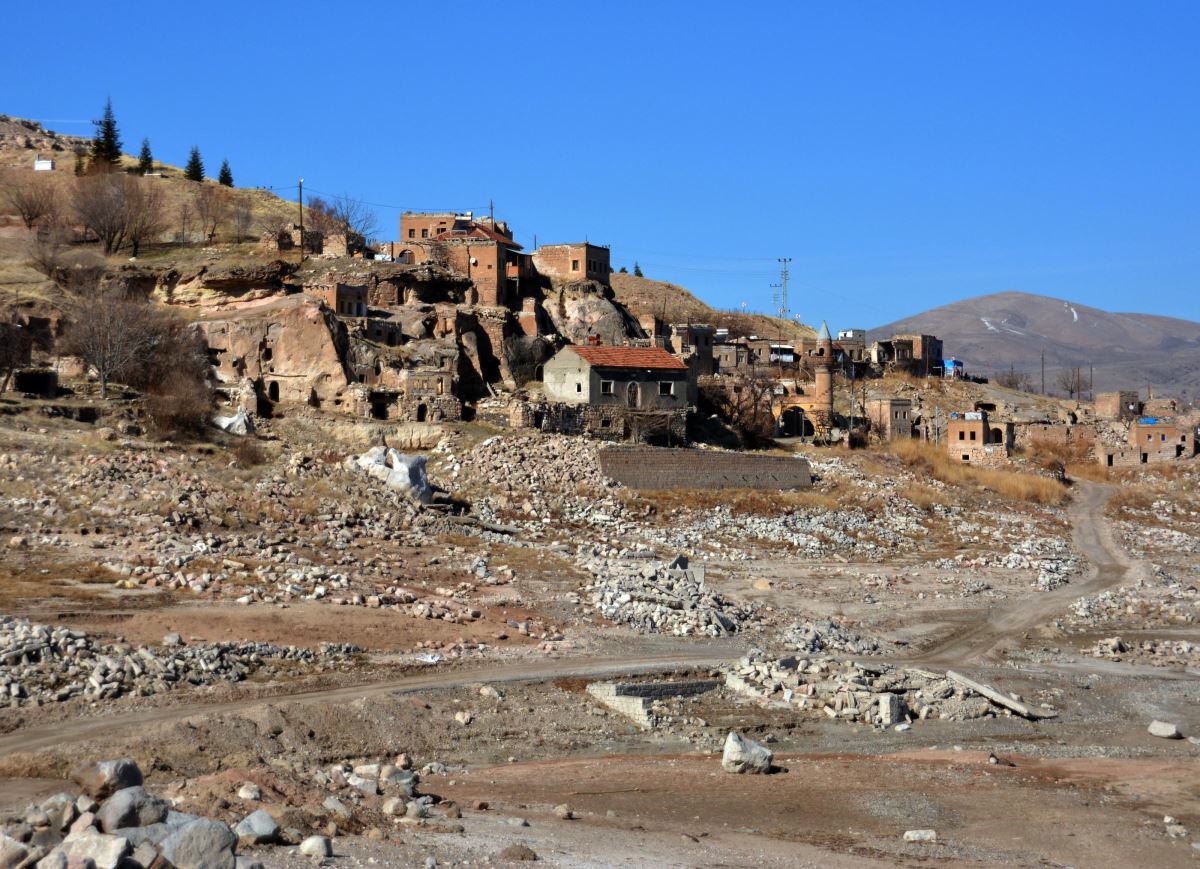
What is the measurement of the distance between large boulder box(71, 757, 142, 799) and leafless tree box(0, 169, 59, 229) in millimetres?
47587

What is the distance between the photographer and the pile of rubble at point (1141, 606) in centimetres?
3038

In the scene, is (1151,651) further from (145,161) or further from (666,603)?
(145,161)

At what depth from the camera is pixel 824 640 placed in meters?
25.6

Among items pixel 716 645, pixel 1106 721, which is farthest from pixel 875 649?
pixel 1106 721

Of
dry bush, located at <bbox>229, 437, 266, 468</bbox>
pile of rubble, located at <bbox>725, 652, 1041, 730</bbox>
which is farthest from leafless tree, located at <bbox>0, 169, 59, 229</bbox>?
pile of rubble, located at <bbox>725, 652, 1041, 730</bbox>

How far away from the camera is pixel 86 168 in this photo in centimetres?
7025

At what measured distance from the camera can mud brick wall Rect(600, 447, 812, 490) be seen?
128ft

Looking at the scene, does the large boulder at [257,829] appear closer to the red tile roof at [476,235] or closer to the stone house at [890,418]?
the red tile roof at [476,235]

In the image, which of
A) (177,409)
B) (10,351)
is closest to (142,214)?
(10,351)

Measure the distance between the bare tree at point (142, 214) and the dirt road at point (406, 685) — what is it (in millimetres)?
37202

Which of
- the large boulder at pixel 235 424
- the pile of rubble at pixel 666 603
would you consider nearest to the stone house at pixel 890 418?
the large boulder at pixel 235 424

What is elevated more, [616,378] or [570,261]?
Answer: [570,261]

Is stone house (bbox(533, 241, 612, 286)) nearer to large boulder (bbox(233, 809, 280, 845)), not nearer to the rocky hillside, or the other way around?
the rocky hillside

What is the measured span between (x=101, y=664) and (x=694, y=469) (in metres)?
23.2
